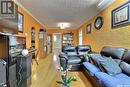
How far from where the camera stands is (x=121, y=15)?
3852mm

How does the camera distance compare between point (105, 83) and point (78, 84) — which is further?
point (78, 84)

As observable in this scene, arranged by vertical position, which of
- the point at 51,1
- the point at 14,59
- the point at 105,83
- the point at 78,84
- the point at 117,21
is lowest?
the point at 78,84

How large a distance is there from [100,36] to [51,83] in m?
3.17

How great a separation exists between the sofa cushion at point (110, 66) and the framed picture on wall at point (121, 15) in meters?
1.18

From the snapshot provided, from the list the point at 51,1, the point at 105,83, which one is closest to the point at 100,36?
the point at 51,1

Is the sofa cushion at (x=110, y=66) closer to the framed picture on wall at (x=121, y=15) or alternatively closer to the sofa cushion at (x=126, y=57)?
the sofa cushion at (x=126, y=57)

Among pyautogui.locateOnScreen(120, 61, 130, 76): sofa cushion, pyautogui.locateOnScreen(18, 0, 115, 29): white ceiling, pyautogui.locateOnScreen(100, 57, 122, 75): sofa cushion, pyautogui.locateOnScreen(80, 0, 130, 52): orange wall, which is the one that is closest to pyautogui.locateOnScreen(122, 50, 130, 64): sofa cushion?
pyautogui.locateOnScreen(120, 61, 130, 76): sofa cushion

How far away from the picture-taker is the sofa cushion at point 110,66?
298 centimetres

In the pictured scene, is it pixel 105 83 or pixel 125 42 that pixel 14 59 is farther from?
pixel 125 42

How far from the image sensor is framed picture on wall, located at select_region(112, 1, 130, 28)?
351 centimetres

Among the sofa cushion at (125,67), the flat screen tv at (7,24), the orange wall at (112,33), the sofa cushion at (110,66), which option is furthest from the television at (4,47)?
the orange wall at (112,33)

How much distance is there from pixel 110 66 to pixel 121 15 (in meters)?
1.64

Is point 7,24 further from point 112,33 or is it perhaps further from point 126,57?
point 112,33

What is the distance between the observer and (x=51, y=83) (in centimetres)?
370
